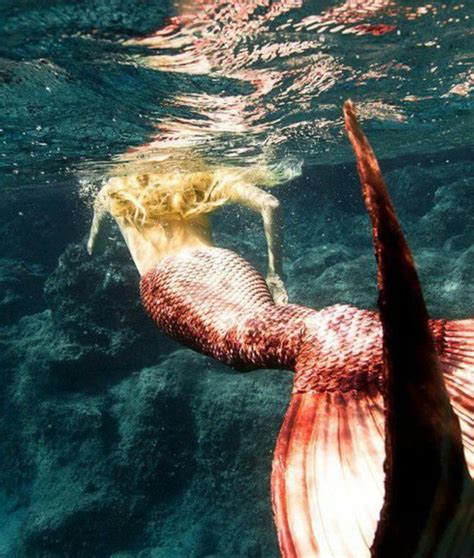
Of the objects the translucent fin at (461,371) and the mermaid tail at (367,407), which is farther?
the translucent fin at (461,371)

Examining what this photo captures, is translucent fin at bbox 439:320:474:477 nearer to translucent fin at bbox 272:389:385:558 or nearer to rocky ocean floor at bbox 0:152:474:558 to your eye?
translucent fin at bbox 272:389:385:558

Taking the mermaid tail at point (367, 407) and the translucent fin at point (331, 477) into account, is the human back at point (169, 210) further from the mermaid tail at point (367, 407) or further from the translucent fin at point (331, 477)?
the translucent fin at point (331, 477)

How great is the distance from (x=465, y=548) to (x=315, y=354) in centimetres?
77

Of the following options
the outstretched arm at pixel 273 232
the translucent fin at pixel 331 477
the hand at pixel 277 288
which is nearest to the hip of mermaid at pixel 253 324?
the translucent fin at pixel 331 477

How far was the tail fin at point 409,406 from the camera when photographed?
90cm

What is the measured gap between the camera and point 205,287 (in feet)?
7.99

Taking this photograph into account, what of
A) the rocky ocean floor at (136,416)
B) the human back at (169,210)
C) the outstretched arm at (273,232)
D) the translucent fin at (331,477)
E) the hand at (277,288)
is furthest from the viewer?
the rocky ocean floor at (136,416)

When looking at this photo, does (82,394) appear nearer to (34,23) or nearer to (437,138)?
(34,23)

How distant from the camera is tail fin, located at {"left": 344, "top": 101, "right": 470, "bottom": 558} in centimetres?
90

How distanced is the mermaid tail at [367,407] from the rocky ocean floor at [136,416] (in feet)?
29.4

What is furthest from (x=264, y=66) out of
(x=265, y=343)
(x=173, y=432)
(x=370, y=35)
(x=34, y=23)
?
(x=173, y=432)

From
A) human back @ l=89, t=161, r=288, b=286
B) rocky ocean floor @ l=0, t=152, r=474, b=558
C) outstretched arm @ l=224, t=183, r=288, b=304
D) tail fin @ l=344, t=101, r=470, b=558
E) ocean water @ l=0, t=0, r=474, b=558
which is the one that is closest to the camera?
tail fin @ l=344, t=101, r=470, b=558

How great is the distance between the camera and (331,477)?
125cm

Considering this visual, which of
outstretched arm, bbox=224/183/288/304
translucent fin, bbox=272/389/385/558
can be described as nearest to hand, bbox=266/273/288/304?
outstretched arm, bbox=224/183/288/304
